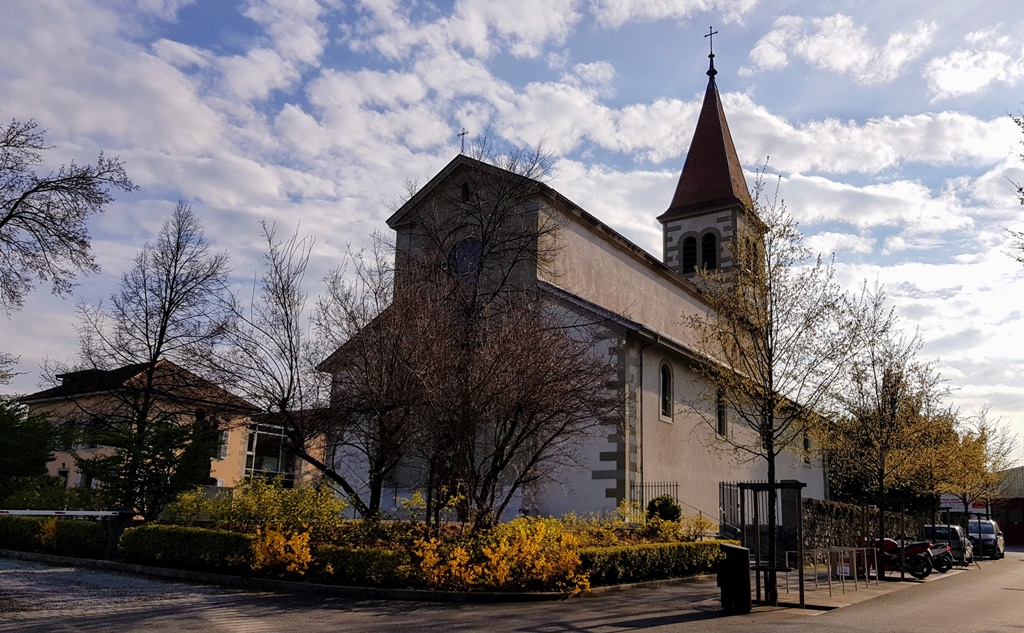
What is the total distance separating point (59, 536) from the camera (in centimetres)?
1677

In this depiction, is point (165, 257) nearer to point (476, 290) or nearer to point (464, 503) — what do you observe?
point (476, 290)

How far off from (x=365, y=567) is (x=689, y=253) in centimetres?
2821

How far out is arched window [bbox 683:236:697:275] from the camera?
37.7 meters

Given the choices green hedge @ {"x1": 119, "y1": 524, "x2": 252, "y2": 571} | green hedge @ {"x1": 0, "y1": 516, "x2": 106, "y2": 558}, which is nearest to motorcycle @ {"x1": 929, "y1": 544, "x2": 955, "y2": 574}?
green hedge @ {"x1": 119, "y1": 524, "x2": 252, "y2": 571}

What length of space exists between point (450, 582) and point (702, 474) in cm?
1475

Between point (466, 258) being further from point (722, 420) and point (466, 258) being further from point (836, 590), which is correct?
point (836, 590)

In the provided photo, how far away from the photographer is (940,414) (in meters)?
27.1

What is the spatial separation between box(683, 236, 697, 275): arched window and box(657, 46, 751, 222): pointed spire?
1.41 meters

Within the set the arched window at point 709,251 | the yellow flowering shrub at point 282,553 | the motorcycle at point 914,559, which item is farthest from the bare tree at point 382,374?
the arched window at point 709,251

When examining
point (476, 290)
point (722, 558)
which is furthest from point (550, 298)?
point (722, 558)

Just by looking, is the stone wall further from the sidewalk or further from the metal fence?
the metal fence

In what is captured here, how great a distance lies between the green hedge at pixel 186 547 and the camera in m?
13.8

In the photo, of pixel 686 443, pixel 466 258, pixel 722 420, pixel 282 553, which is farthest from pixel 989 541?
pixel 282 553

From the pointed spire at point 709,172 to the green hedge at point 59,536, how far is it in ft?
94.4
